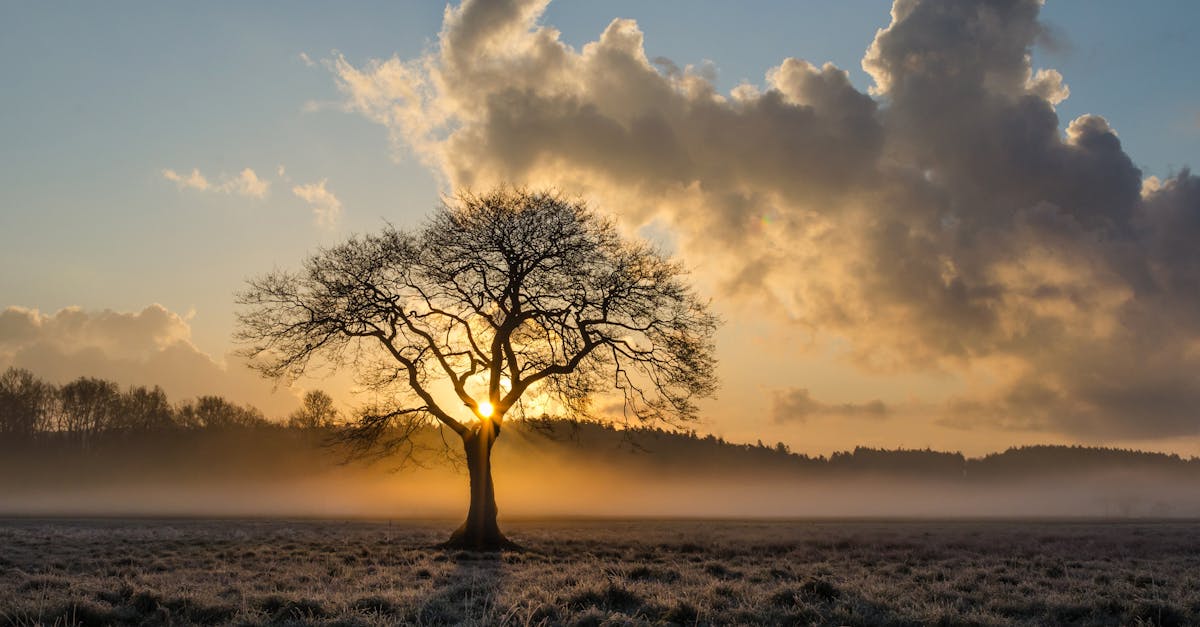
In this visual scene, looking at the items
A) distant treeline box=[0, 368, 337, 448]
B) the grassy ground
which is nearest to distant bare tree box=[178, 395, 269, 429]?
distant treeline box=[0, 368, 337, 448]

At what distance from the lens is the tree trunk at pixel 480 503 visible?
29734mm

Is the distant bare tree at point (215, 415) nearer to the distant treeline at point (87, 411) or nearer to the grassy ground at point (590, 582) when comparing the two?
the distant treeline at point (87, 411)

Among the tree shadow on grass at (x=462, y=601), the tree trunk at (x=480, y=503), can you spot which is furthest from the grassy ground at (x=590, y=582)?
the tree trunk at (x=480, y=503)

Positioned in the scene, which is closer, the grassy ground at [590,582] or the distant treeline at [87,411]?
the grassy ground at [590,582]

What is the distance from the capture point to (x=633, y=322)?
32.1m

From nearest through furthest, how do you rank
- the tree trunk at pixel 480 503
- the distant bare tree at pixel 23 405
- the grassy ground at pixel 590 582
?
1. the grassy ground at pixel 590 582
2. the tree trunk at pixel 480 503
3. the distant bare tree at pixel 23 405

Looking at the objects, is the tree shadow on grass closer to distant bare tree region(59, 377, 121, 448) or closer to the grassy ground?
the grassy ground

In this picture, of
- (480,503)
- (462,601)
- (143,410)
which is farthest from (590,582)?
(143,410)

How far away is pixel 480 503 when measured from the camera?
1209 inches

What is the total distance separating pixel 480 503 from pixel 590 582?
57.4 feet

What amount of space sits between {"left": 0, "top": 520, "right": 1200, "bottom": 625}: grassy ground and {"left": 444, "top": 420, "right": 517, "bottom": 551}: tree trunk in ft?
5.10

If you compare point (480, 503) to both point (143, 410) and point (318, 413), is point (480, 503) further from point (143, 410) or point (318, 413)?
point (143, 410)

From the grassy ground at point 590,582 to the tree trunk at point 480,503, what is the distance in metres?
1.56

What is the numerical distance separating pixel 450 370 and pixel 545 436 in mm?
5013
